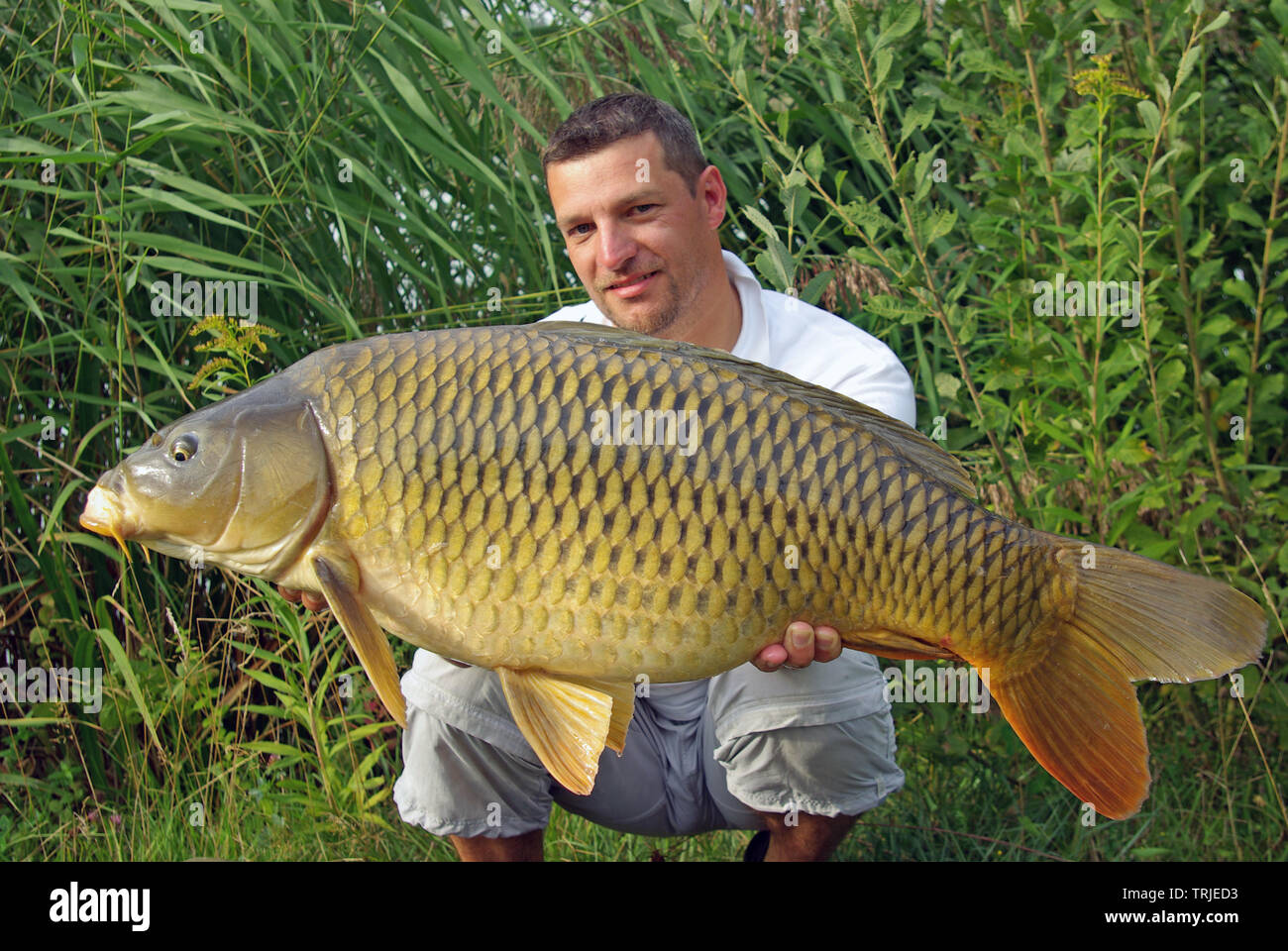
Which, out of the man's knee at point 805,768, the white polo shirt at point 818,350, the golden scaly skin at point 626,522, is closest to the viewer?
the golden scaly skin at point 626,522

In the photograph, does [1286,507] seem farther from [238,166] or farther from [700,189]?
[238,166]

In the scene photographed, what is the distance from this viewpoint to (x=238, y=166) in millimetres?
2416

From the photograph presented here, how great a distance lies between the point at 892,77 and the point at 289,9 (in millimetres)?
1089

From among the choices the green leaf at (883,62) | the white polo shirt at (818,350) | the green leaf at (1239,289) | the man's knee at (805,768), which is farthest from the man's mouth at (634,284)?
the green leaf at (1239,289)

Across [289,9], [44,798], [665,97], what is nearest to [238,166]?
[289,9]

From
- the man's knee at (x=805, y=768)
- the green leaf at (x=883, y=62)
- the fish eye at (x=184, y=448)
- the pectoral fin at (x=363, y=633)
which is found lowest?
the man's knee at (x=805, y=768)

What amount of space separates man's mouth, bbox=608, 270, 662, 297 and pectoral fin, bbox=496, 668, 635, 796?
0.76 metres

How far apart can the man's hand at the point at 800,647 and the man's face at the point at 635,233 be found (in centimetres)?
70

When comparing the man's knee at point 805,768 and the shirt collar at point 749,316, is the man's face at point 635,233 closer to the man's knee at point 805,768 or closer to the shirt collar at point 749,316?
the shirt collar at point 749,316

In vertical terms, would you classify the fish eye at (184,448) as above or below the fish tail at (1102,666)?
above

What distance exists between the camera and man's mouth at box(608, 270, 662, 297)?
6.53 ft

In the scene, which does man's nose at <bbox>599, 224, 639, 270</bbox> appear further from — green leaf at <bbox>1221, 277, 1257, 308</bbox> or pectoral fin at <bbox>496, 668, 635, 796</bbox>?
green leaf at <bbox>1221, 277, 1257, 308</bbox>

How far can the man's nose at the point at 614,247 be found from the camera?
1974mm

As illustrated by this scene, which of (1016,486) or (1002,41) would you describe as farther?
(1002,41)
